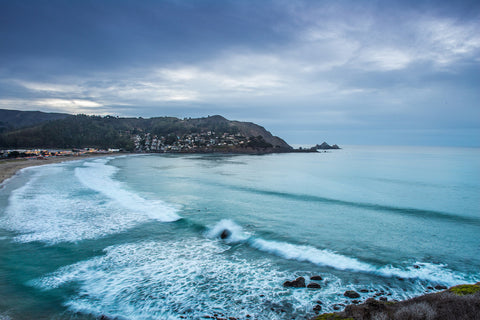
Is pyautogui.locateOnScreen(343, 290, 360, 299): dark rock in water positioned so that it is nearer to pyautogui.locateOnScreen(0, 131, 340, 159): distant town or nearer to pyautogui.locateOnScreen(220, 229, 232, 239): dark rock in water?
pyautogui.locateOnScreen(220, 229, 232, 239): dark rock in water

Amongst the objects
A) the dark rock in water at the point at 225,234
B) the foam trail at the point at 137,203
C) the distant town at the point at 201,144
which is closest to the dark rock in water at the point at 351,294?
the dark rock in water at the point at 225,234

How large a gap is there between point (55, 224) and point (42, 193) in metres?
12.0

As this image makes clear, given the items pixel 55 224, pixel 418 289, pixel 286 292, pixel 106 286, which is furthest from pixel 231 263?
pixel 55 224

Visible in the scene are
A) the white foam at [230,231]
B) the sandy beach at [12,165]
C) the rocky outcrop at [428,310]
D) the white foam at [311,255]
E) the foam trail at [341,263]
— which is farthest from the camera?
the sandy beach at [12,165]

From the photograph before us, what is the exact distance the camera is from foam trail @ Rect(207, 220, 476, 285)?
Result: 9.07m

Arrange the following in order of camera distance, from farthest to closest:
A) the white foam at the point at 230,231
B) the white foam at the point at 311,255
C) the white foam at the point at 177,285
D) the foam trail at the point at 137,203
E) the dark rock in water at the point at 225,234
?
the foam trail at the point at 137,203, the dark rock in water at the point at 225,234, the white foam at the point at 230,231, the white foam at the point at 311,255, the white foam at the point at 177,285

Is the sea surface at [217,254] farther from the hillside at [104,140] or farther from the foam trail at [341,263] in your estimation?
the hillside at [104,140]

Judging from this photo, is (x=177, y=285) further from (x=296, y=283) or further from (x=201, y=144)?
(x=201, y=144)

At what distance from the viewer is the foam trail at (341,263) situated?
907cm

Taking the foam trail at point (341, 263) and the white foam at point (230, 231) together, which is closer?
the foam trail at point (341, 263)

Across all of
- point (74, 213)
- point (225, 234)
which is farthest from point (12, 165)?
point (225, 234)

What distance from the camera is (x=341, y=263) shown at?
10.0 m

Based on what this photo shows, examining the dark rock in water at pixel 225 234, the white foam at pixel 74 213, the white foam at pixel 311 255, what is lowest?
the white foam at pixel 74 213

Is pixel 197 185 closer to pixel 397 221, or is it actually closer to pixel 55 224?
pixel 55 224
